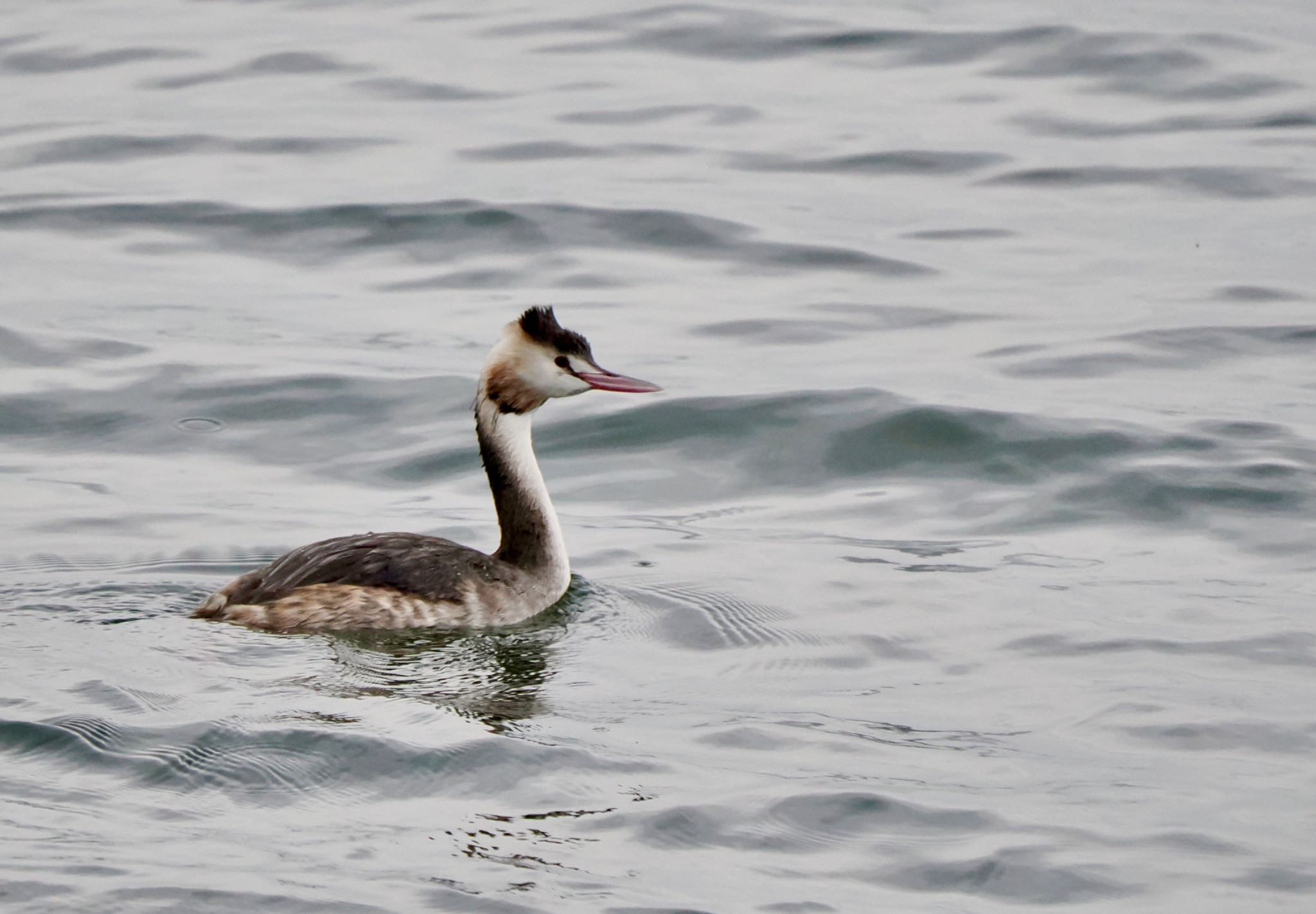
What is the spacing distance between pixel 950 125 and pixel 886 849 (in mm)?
11448

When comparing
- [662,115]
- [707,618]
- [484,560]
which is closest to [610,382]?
[484,560]

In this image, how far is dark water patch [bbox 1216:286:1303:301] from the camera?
42.9ft

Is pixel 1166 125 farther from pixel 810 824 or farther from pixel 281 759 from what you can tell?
pixel 281 759

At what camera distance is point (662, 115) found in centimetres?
1738

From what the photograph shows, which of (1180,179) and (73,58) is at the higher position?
(73,58)

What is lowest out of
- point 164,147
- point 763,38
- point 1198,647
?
point 1198,647

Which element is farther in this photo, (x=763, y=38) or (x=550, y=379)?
(x=763, y=38)

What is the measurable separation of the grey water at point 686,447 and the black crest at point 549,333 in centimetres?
102

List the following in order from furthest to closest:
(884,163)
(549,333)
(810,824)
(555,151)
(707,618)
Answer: (555,151) < (884,163) < (549,333) < (707,618) < (810,824)

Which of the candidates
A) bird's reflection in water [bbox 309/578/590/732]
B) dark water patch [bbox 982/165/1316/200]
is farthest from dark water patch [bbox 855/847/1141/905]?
dark water patch [bbox 982/165/1316/200]

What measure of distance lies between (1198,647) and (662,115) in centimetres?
1016

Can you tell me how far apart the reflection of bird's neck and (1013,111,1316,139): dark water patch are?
8.77m

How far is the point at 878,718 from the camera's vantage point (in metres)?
7.25

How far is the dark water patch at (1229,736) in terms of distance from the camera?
6.98m
